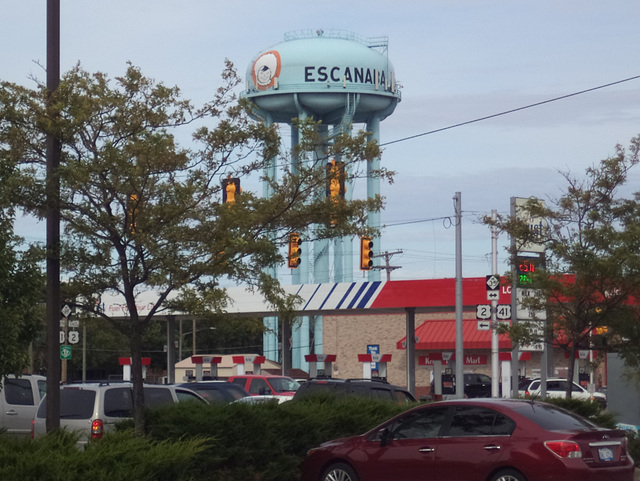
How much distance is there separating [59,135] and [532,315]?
1276cm

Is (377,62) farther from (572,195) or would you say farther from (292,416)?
(292,416)

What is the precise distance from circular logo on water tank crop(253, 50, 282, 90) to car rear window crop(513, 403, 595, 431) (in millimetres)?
53312

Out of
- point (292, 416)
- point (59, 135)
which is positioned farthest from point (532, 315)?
point (59, 135)

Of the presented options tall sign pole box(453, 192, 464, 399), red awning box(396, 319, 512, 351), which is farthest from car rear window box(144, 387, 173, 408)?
red awning box(396, 319, 512, 351)

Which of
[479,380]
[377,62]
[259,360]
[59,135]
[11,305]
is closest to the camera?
[11,305]

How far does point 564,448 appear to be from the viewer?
12.5 meters

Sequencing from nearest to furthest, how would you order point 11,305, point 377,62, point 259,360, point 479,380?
point 11,305 < point 259,360 < point 479,380 < point 377,62

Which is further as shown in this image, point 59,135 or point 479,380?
point 479,380

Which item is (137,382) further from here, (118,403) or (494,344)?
(494,344)

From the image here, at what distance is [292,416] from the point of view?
1625 centimetres

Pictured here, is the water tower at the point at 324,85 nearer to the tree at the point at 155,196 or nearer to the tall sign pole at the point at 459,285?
the tall sign pole at the point at 459,285

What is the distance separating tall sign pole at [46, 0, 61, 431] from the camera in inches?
563

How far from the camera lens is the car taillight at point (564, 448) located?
1250 cm

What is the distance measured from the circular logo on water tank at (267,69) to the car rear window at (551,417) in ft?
175
